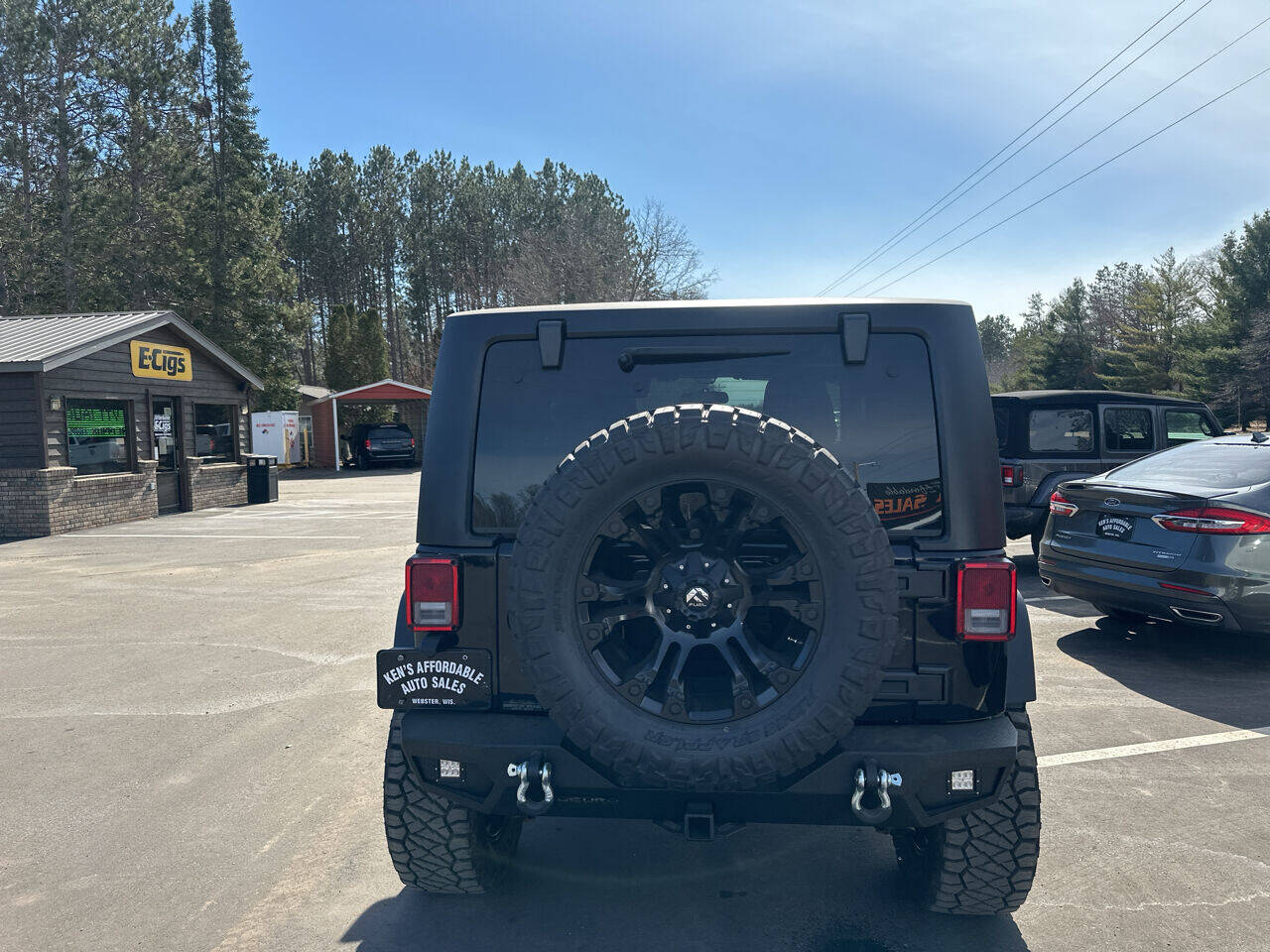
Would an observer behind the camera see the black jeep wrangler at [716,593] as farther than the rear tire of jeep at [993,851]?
No

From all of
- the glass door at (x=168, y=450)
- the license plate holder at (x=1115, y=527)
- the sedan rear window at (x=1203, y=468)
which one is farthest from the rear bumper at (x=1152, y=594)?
the glass door at (x=168, y=450)

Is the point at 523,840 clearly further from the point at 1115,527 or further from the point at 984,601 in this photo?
the point at 1115,527

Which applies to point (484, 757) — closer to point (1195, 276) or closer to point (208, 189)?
point (208, 189)

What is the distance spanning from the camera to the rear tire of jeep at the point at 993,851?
2.79 metres

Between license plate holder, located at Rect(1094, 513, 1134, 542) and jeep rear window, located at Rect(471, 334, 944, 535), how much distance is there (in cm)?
429

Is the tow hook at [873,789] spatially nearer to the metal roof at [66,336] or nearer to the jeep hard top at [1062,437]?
the jeep hard top at [1062,437]

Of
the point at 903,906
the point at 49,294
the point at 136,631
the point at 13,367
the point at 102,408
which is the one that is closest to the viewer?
the point at 903,906

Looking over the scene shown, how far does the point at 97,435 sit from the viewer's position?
1714 cm

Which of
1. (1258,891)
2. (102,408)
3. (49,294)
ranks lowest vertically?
(1258,891)

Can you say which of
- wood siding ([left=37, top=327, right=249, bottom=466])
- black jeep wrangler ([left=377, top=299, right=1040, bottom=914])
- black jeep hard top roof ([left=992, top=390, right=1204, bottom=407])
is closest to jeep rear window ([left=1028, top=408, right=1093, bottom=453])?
black jeep hard top roof ([left=992, top=390, right=1204, bottom=407])

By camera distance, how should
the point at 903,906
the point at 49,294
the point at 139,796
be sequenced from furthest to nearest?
the point at 49,294, the point at 139,796, the point at 903,906

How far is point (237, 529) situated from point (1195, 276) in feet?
202

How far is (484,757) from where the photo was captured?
2611mm

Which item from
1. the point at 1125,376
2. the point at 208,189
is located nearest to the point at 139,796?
the point at 208,189
